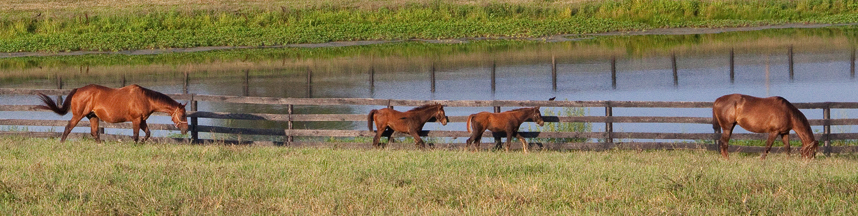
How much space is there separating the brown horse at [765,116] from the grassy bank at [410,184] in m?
0.60

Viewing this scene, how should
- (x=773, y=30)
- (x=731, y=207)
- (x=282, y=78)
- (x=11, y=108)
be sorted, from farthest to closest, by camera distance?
(x=773, y=30)
(x=282, y=78)
(x=11, y=108)
(x=731, y=207)

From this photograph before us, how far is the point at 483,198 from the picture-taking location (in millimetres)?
9375

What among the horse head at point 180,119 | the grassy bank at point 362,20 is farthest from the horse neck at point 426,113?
the grassy bank at point 362,20

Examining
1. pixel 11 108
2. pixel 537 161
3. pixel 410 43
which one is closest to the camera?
pixel 537 161

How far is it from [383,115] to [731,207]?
7.31 m

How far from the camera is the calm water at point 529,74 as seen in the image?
22.4 m

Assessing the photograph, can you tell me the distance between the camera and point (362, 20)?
140 feet

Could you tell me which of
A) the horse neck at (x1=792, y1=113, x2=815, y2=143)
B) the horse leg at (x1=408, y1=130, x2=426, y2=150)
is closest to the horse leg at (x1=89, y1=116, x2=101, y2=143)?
the horse leg at (x1=408, y1=130, x2=426, y2=150)

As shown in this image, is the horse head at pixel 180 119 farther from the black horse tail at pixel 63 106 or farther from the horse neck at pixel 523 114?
the horse neck at pixel 523 114

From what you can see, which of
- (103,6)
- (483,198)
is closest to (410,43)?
(103,6)

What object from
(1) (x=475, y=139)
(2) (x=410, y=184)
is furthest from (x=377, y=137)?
(2) (x=410, y=184)

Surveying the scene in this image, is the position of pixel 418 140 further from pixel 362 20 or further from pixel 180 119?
pixel 362 20

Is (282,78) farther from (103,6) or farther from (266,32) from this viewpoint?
(103,6)

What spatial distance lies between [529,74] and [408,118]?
1271 cm
